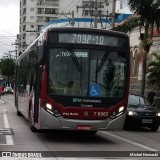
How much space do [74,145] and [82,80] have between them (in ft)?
6.09

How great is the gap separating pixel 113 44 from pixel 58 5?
11630 centimetres

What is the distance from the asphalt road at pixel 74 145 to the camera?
1107 cm

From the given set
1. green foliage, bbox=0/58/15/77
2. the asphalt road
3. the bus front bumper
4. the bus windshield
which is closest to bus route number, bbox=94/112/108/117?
the bus front bumper

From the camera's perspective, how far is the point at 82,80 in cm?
1318

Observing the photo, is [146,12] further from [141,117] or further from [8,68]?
[8,68]

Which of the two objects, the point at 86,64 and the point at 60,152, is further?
the point at 86,64

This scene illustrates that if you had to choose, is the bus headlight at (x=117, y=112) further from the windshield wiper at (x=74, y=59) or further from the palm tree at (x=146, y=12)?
the palm tree at (x=146, y=12)

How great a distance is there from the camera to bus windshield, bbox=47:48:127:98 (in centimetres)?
1314

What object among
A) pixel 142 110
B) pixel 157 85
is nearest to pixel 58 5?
pixel 157 85

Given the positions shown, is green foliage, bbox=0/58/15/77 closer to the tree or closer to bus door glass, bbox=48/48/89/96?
the tree

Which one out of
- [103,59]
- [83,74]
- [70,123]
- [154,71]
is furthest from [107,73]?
[154,71]

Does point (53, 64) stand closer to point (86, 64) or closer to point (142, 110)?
point (86, 64)

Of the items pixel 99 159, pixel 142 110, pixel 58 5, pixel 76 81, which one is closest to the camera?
pixel 99 159

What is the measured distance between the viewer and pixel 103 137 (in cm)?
1555
